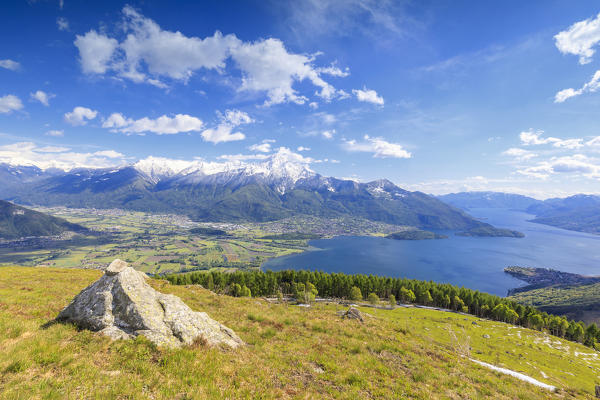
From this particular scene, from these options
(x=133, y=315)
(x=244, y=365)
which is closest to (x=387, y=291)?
(x=244, y=365)

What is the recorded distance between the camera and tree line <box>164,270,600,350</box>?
267 ft

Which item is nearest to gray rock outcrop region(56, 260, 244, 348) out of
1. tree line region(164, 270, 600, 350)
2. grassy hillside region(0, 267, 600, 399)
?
grassy hillside region(0, 267, 600, 399)

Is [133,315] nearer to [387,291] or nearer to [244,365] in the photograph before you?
[244,365]

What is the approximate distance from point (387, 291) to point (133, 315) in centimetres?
10000

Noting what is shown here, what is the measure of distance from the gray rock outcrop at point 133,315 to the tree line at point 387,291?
2652 inches

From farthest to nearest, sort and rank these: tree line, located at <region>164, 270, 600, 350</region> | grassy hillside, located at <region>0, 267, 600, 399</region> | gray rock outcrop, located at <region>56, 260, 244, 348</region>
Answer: tree line, located at <region>164, 270, 600, 350</region> → gray rock outcrop, located at <region>56, 260, 244, 348</region> → grassy hillside, located at <region>0, 267, 600, 399</region>

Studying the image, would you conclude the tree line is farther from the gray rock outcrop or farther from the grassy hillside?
the gray rock outcrop

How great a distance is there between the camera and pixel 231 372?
10.8 m

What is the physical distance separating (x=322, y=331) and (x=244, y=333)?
7153mm

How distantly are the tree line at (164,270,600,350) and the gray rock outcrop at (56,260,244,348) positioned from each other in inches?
2652

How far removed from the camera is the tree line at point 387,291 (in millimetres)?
81250

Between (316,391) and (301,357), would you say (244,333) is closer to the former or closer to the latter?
(301,357)

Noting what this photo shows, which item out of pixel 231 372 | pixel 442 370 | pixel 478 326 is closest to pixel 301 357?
pixel 231 372

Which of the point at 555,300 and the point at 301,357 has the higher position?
the point at 301,357
